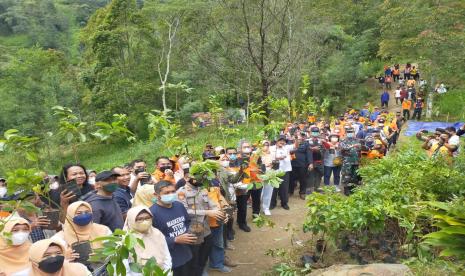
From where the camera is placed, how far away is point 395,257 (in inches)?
204

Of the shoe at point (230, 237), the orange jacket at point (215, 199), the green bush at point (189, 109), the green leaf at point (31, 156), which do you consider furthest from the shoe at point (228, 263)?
the green bush at point (189, 109)

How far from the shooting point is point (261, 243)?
280 inches

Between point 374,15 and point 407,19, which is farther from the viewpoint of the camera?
point 374,15

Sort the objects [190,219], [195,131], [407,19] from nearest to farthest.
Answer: [190,219]
[407,19]
[195,131]

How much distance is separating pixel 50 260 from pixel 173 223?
1442mm

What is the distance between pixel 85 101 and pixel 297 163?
75.7 ft

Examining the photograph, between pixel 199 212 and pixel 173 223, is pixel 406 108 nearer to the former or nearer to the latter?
pixel 199 212

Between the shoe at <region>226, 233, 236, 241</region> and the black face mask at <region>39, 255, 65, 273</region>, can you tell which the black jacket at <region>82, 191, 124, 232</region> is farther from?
the shoe at <region>226, 233, 236, 241</region>

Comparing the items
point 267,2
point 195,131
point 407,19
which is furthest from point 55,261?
point 195,131

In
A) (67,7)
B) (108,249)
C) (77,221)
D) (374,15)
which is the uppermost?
(67,7)

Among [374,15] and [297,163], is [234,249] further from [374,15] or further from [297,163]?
[374,15]

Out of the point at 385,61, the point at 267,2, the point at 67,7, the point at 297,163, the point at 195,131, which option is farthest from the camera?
the point at 67,7

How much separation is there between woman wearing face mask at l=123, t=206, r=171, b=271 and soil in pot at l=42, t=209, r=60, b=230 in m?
0.69

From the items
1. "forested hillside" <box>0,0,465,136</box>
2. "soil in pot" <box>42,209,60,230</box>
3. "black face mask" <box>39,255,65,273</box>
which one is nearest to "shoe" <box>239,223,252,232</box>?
→ "soil in pot" <box>42,209,60,230</box>
